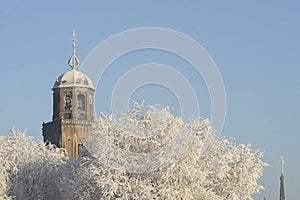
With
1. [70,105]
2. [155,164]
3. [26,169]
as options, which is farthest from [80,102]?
[155,164]

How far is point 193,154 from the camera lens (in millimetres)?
52656

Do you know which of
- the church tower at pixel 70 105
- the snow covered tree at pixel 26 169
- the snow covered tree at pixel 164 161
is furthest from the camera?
the church tower at pixel 70 105

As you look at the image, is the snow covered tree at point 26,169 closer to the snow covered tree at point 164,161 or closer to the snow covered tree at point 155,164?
the snow covered tree at point 155,164

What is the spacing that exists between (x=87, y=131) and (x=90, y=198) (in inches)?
2141

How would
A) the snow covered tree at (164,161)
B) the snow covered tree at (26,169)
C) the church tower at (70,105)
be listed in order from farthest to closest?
the church tower at (70,105) → the snow covered tree at (26,169) → the snow covered tree at (164,161)

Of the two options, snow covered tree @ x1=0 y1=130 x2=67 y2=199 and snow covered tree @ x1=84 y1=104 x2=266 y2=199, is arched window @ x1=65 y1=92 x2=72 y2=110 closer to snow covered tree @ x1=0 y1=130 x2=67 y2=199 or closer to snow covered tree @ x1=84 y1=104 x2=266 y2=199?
snow covered tree @ x1=0 y1=130 x2=67 y2=199

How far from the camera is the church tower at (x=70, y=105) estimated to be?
10850cm

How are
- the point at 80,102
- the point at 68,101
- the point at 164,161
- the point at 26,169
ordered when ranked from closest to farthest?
1. the point at 164,161
2. the point at 26,169
3. the point at 68,101
4. the point at 80,102

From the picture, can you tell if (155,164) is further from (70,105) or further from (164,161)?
(70,105)

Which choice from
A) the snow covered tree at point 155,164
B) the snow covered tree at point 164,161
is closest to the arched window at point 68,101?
the snow covered tree at point 155,164

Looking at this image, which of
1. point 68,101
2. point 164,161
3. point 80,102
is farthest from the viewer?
point 80,102

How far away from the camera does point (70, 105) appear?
110 meters

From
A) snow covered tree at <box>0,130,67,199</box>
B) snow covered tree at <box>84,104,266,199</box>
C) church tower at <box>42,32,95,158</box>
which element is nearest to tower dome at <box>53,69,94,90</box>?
church tower at <box>42,32,95,158</box>

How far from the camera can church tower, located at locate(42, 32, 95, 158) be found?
108 meters
